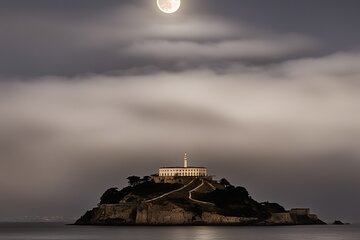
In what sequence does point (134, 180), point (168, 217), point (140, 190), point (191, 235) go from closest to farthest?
point (191, 235), point (168, 217), point (140, 190), point (134, 180)

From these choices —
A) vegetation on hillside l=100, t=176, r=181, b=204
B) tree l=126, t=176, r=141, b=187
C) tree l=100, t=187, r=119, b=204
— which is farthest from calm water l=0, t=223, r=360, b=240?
tree l=126, t=176, r=141, b=187

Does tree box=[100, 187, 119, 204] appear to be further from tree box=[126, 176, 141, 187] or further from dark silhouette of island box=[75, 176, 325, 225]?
tree box=[126, 176, 141, 187]

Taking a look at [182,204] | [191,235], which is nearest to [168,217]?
[182,204]

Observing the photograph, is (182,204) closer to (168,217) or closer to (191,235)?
(168,217)

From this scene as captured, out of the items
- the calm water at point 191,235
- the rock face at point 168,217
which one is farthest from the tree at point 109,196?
the calm water at point 191,235

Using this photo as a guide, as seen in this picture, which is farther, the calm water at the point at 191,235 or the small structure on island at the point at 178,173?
the small structure on island at the point at 178,173

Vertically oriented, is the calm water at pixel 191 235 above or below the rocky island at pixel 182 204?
below

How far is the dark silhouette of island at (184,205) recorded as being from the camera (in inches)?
6777

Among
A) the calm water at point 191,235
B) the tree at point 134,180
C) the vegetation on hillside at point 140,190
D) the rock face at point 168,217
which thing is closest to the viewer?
the calm water at point 191,235

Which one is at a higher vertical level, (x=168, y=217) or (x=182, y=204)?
(x=182, y=204)

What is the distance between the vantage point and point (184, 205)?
172625 millimetres

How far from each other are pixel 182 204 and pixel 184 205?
2.40 feet

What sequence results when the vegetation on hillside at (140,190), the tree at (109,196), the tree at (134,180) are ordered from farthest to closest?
the tree at (134,180), the tree at (109,196), the vegetation on hillside at (140,190)

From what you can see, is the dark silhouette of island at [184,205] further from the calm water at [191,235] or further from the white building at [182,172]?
the calm water at [191,235]
